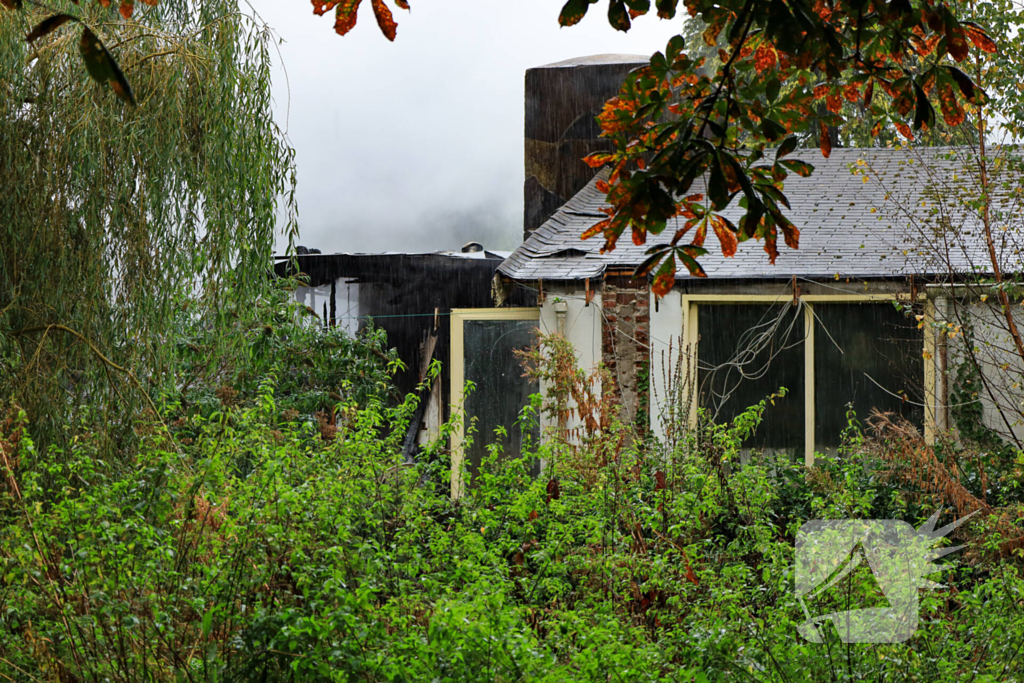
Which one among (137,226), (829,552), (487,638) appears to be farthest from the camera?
(137,226)

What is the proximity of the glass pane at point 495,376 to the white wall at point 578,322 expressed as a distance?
0.51 metres

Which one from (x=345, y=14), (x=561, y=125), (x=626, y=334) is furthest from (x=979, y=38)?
(x=561, y=125)

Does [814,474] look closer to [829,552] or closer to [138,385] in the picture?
[829,552]

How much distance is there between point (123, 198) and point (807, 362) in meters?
6.18

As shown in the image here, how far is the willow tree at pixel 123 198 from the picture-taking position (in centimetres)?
526

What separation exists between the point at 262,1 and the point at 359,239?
4967cm

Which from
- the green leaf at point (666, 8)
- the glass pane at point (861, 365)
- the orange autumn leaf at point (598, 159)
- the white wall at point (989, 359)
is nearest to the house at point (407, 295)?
the glass pane at point (861, 365)

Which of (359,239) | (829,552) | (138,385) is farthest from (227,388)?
(359,239)

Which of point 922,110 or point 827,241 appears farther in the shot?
point 827,241

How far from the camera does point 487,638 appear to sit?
3104 millimetres

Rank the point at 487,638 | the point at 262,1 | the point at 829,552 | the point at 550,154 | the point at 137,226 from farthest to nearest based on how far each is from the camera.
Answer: the point at 550,154 → the point at 262,1 → the point at 137,226 → the point at 829,552 → the point at 487,638

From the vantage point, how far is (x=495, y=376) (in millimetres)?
9594

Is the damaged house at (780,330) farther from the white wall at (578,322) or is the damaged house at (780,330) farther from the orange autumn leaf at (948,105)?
the orange autumn leaf at (948,105)

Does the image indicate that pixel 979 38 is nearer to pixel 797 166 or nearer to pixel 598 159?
pixel 797 166
